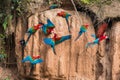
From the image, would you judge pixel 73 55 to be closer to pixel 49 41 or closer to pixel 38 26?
pixel 49 41

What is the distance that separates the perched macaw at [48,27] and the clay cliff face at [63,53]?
116 mm

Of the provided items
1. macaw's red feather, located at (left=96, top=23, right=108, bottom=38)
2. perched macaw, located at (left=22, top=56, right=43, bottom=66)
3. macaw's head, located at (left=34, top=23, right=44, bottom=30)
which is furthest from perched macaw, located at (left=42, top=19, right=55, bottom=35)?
macaw's red feather, located at (left=96, top=23, right=108, bottom=38)

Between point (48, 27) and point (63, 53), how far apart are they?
560mm

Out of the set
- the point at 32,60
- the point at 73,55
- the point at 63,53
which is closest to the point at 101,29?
the point at 73,55

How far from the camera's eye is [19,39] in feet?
20.9

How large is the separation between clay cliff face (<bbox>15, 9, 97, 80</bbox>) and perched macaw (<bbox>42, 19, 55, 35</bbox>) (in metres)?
0.12

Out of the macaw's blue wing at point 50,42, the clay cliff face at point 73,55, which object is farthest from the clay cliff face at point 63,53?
the macaw's blue wing at point 50,42

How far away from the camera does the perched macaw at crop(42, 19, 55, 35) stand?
Result: 5.89 metres

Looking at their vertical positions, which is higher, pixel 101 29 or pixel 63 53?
pixel 101 29

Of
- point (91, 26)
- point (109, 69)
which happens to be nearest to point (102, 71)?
point (109, 69)

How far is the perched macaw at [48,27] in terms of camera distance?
589cm

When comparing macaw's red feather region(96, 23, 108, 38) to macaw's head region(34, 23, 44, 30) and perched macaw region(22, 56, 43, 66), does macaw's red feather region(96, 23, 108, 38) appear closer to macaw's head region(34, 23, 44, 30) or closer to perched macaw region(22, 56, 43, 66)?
macaw's head region(34, 23, 44, 30)

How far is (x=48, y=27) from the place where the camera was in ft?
19.5

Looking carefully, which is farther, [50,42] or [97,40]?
[97,40]
